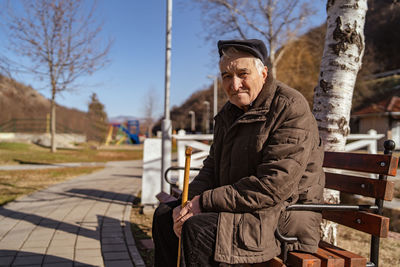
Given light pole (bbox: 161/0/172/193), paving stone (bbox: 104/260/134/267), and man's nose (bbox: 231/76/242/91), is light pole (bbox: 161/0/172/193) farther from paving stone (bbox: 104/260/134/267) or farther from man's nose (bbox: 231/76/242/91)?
man's nose (bbox: 231/76/242/91)

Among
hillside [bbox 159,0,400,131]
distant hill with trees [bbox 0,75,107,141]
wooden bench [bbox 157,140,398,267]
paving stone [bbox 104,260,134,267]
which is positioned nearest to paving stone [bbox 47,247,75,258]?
paving stone [bbox 104,260,134,267]

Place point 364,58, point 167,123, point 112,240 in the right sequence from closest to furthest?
1. point 112,240
2. point 167,123
3. point 364,58

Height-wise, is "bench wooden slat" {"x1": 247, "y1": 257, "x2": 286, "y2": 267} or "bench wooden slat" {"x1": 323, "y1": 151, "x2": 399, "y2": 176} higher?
"bench wooden slat" {"x1": 323, "y1": 151, "x2": 399, "y2": 176}

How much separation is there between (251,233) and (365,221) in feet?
2.60

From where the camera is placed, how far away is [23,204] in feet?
18.9

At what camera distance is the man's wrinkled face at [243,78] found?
2.07m

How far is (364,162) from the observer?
2.24 meters

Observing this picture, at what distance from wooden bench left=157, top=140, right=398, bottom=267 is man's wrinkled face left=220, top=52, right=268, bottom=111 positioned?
2.41 feet

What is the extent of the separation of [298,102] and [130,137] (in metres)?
38.8

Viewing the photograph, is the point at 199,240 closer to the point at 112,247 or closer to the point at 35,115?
the point at 112,247

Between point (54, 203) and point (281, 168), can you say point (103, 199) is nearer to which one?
point (54, 203)

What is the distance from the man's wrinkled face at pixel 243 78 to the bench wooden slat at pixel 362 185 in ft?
3.17

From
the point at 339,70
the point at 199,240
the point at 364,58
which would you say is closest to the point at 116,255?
the point at 199,240

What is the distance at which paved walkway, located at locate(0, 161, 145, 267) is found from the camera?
3328mm
